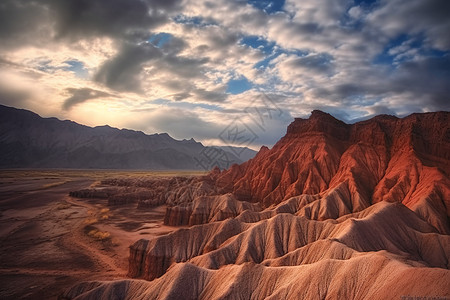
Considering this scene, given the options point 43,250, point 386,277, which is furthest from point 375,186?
point 43,250

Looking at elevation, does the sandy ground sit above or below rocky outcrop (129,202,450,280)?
below

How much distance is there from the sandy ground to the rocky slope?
701cm

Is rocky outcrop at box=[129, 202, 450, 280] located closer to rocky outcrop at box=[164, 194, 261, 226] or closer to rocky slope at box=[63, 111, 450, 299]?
rocky slope at box=[63, 111, 450, 299]

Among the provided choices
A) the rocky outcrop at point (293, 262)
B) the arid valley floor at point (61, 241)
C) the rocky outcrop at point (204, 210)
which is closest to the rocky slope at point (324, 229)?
the rocky outcrop at point (293, 262)

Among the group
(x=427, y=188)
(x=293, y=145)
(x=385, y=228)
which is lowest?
(x=385, y=228)

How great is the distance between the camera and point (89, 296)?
87.9 ft

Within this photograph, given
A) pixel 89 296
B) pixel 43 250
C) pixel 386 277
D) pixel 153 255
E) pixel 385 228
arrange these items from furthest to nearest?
pixel 43 250
pixel 385 228
pixel 153 255
pixel 89 296
pixel 386 277

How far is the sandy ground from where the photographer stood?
35875 millimetres

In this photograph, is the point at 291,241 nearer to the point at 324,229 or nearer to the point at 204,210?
the point at 324,229

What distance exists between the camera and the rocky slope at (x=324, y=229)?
80.1ft

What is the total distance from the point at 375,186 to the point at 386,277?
183ft

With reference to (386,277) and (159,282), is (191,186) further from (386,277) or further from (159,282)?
(386,277)

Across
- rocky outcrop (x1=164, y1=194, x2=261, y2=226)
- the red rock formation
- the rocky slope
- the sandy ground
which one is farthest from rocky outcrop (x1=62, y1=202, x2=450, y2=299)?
rocky outcrop (x1=164, y1=194, x2=261, y2=226)

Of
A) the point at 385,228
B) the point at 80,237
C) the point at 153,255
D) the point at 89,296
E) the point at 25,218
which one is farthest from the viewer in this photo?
the point at 25,218
